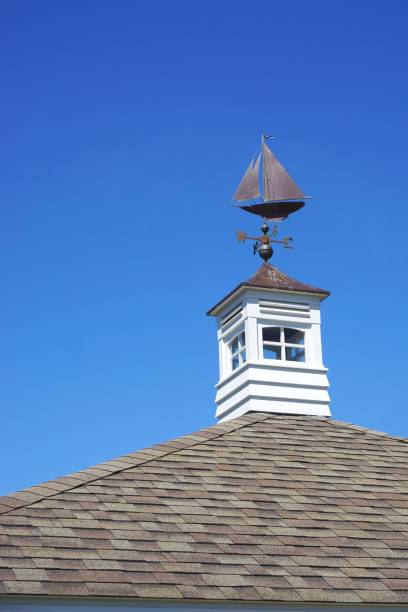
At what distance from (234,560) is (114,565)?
4.56ft

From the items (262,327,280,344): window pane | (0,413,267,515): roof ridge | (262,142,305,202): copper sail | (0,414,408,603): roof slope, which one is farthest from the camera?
(262,142,305,202): copper sail

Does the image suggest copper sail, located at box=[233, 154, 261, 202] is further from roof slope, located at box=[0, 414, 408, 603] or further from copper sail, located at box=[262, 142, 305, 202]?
roof slope, located at box=[0, 414, 408, 603]

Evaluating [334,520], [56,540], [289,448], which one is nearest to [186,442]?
[289,448]

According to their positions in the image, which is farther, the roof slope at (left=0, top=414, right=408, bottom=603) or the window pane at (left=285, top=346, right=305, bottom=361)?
the window pane at (left=285, top=346, right=305, bottom=361)

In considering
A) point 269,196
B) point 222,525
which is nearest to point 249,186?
point 269,196

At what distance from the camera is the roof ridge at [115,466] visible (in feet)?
45.1

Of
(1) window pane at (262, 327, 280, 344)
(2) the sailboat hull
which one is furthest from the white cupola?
(2) the sailboat hull

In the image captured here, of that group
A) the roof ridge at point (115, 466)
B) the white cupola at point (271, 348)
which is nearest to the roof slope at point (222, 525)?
the roof ridge at point (115, 466)

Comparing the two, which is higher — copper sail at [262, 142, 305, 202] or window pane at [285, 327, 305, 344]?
copper sail at [262, 142, 305, 202]

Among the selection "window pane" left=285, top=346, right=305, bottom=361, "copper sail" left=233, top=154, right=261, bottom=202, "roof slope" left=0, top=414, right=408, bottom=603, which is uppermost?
"copper sail" left=233, top=154, right=261, bottom=202

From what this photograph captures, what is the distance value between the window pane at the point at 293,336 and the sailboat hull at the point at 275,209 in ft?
6.52

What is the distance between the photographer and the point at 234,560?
13.0m

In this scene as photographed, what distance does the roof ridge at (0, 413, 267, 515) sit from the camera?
45.1 ft

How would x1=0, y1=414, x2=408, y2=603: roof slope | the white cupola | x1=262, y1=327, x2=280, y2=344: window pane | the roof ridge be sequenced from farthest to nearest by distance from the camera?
x1=262, y1=327, x2=280, y2=344: window pane < the white cupola < the roof ridge < x1=0, y1=414, x2=408, y2=603: roof slope
